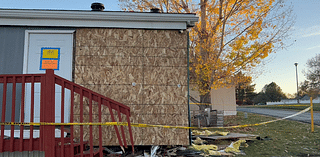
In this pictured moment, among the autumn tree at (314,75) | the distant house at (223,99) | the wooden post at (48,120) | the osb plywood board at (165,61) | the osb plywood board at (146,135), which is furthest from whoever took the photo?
the autumn tree at (314,75)

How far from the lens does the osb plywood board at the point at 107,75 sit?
229 inches

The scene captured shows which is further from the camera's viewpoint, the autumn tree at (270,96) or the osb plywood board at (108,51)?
the autumn tree at (270,96)

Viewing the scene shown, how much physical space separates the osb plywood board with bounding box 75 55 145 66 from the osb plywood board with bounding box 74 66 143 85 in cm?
8

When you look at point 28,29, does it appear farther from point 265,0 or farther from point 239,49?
point 265,0

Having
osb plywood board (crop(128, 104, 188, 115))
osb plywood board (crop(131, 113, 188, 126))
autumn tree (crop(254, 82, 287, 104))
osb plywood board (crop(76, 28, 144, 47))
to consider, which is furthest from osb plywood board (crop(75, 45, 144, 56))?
autumn tree (crop(254, 82, 287, 104))

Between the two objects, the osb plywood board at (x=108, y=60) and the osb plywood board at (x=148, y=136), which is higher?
the osb plywood board at (x=108, y=60)

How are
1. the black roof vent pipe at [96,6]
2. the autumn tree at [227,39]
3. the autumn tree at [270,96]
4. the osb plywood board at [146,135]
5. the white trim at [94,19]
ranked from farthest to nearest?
the autumn tree at [270,96] < the autumn tree at [227,39] < the black roof vent pipe at [96,6] < the osb plywood board at [146,135] < the white trim at [94,19]

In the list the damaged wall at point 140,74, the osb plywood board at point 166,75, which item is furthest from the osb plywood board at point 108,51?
the osb plywood board at point 166,75

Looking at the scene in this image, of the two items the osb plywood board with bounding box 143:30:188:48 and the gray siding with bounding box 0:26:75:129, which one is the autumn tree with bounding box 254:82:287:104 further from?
the gray siding with bounding box 0:26:75:129

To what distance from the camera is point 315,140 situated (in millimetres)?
7664

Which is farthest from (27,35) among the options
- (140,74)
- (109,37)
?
(140,74)

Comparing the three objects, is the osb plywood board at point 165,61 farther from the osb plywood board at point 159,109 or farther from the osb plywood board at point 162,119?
the osb plywood board at point 162,119

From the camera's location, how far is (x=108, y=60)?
5.90 meters

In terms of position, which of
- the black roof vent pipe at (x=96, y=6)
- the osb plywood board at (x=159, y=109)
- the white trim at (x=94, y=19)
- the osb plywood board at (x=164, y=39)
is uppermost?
the black roof vent pipe at (x=96, y=6)
